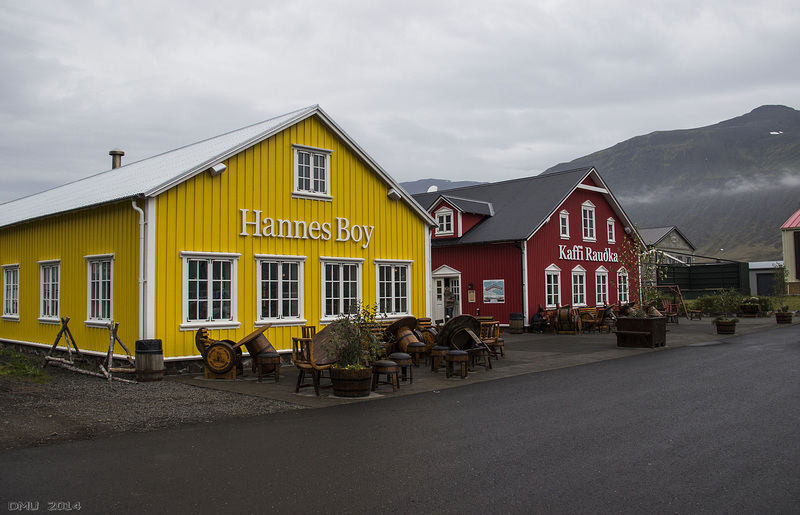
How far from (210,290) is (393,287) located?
5628 millimetres

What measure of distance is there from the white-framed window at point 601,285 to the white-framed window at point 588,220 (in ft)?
5.42

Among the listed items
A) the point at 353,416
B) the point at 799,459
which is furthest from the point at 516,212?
the point at 799,459

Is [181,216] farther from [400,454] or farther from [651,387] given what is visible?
[651,387]

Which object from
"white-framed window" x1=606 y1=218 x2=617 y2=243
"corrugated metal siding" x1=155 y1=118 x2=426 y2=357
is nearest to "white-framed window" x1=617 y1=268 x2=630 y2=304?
"white-framed window" x1=606 y1=218 x2=617 y2=243

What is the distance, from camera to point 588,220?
30.7 m

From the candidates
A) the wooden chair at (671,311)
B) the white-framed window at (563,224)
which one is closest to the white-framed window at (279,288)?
the white-framed window at (563,224)

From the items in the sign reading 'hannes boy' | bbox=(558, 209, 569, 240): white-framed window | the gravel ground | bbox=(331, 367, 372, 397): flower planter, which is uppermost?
bbox=(558, 209, 569, 240): white-framed window

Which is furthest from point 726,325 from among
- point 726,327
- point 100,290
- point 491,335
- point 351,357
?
point 100,290

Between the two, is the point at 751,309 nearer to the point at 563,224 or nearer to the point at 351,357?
the point at 563,224

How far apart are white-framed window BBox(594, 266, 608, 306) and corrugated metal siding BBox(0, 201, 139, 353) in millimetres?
22293

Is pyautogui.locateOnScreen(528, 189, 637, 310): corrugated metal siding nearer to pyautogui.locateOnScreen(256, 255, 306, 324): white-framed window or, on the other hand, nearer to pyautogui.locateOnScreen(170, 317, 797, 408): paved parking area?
pyautogui.locateOnScreen(170, 317, 797, 408): paved parking area

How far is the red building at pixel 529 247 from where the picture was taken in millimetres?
26781

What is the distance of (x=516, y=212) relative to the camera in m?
29.0

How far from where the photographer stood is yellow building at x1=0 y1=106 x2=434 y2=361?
13930 mm
